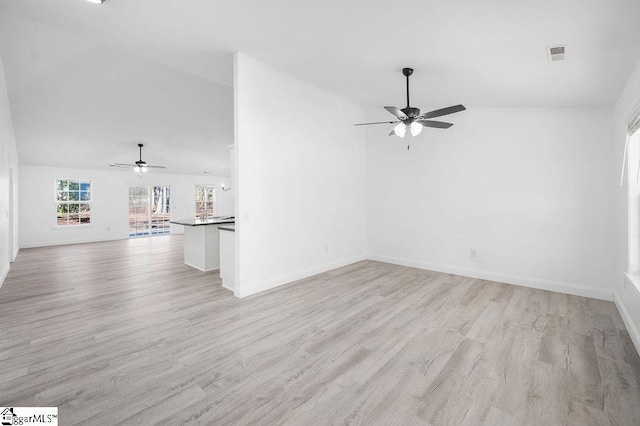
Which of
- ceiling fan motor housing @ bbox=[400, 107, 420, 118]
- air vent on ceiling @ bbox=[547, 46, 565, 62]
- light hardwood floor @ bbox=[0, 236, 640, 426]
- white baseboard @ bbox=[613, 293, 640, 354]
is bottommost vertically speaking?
light hardwood floor @ bbox=[0, 236, 640, 426]

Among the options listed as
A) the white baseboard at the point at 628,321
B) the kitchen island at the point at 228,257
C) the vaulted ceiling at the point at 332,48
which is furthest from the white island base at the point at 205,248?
the white baseboard at the point at 628,321

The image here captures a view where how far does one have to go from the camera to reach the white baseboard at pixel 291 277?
3881mm

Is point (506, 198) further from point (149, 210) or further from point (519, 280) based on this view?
point (149, 210)

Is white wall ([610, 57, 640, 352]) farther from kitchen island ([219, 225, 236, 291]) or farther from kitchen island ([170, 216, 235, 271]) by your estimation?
kitchen island ([170, 216, 235, 271])

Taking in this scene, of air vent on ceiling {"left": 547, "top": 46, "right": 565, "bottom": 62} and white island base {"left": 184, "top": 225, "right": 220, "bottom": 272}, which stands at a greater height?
air vent on ceiling {"left": 547, "top": 46, "right": 565, "bottom": 62}

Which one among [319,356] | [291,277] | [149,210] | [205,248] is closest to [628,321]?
[319,356]

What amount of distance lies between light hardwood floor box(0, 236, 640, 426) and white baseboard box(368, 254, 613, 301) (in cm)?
18

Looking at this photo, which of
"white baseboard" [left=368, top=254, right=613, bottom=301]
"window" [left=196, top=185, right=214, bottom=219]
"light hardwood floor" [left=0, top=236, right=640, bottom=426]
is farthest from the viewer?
"window" [left=196, top=185, right=214, bottom=219]

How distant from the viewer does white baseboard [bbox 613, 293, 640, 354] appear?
252 cm

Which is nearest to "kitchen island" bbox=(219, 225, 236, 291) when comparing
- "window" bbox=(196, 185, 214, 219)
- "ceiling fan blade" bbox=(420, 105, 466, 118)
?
"ceiling fan blade" bbox=(420, 105, 466, 118)

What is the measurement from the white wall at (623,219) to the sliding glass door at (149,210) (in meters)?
12.3

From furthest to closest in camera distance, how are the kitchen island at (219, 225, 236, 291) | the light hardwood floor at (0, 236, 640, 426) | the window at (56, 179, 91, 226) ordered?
1. the window at (56, 179, 91, 226)
2. the kitchen island at (219, 225, 236, 291)
3. the light hardwood floor at (0, 236, 640, 426)

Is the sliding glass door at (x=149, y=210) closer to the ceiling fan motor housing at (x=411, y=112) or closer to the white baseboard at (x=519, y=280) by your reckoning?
the white baseboard at (x=519, y=280)

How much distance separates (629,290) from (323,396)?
3.14 metres
